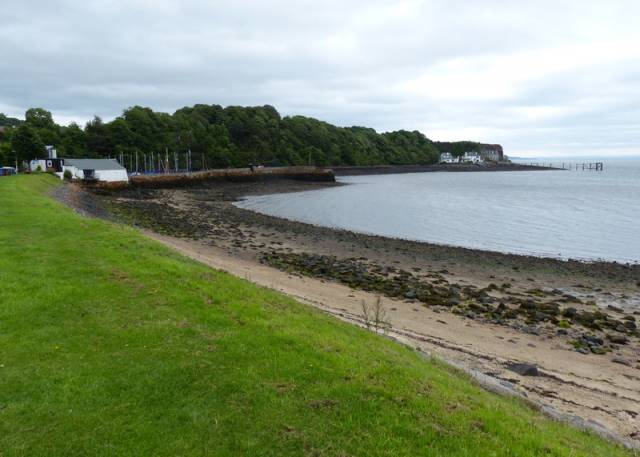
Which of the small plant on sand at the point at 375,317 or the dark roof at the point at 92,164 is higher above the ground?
the dark roof at the point at 92,164

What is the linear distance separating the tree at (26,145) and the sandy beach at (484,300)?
4342cm

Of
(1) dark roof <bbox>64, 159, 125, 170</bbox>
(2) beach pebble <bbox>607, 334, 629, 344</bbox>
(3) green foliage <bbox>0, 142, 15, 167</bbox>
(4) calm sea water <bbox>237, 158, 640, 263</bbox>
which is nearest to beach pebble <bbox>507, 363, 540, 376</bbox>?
(2) beach pebble <bbox>607, 334, 629, 344</bbox>

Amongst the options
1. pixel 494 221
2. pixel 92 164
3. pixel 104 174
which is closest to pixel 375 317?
pixel 494 221

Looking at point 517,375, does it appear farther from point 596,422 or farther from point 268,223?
point 268,223

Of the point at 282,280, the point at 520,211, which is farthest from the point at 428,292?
the point at 520,211

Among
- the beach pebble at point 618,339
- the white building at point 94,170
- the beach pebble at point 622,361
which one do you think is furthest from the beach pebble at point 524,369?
the white building at point 94,170

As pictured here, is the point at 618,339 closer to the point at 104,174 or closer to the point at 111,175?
the point at 104,174

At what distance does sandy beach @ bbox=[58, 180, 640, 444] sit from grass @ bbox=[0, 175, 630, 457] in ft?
9.08

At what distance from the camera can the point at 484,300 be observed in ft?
61.6

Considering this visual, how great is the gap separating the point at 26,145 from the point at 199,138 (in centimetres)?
5443

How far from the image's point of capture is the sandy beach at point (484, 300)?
34.9ft

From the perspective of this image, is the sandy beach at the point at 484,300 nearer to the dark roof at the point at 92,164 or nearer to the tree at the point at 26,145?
the dark roof at the point at 92,164

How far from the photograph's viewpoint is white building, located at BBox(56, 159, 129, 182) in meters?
68.9

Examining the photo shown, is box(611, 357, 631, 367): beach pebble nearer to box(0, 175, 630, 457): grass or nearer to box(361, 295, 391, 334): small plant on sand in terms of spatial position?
box(361, 295, 391, 334): small plant on sand
